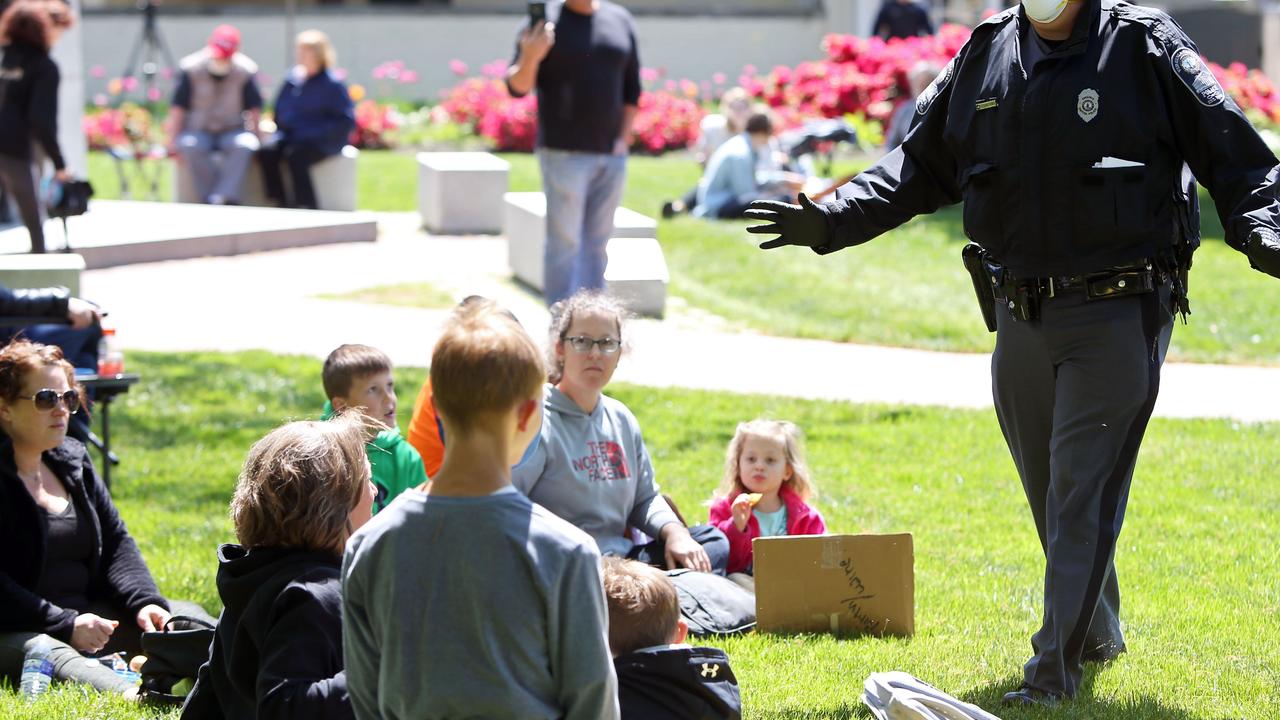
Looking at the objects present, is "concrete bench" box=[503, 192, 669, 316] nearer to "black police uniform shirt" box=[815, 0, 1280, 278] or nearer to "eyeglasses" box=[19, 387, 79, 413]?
"eyeglasses" box=[19, 387, 79, 413]

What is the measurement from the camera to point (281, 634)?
11.8ft

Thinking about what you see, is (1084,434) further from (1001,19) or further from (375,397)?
(375,397)

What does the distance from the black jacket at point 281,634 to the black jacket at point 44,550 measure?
4.84 ft

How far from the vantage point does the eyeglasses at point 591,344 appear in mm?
5414

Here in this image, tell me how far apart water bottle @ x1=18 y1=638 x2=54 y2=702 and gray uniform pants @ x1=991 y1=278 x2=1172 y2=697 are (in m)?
2.83

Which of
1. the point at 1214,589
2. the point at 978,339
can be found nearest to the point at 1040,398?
the point at 1214,589

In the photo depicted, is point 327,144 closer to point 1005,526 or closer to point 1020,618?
point 1005,526

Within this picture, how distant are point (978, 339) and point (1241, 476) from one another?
3.80m

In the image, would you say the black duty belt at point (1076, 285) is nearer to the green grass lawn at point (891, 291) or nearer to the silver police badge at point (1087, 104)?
the silver police badge at point (1087, 104)

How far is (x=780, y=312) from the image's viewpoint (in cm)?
1263

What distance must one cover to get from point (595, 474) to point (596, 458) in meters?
0.05

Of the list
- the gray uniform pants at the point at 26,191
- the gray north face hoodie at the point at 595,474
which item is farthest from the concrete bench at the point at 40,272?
the gray uniform pants at the point at 26,191

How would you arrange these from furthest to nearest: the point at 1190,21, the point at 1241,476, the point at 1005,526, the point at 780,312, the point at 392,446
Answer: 1. the point at 1190,21
2. the point at 780,312
3. the point at 1241,476
4. the point at 1005,526
5. the point at 392,446

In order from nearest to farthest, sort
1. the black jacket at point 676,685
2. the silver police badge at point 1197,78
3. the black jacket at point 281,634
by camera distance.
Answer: the black jacket at point 281,634 → the black jacket at point 676,685 → the silver police badge at point 1197,78
